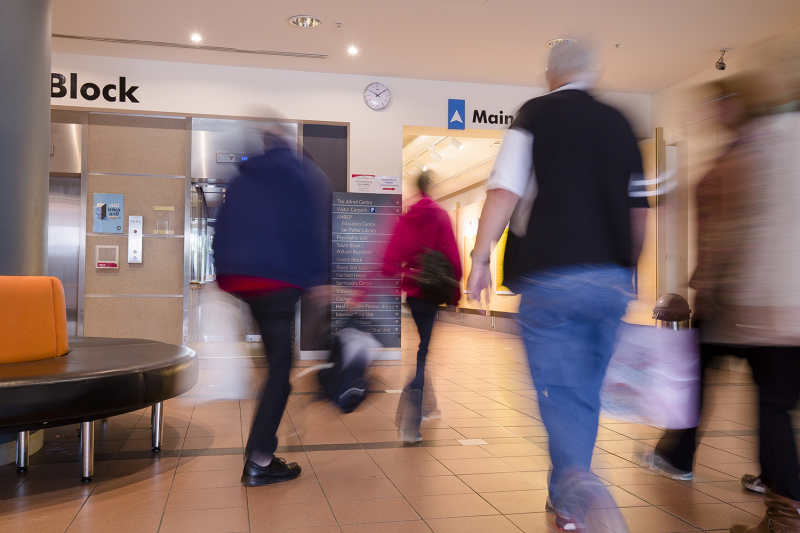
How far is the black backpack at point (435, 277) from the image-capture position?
138 inches

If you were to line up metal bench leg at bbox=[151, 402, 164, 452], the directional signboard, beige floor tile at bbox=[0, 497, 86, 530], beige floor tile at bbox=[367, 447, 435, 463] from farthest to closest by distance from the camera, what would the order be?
the directional signboard, metal bench leg at bbox=[151, 402, 164, 452], beige floor tile at bbox=[367, 447, 435, 463], beige floor tile at bbox=[0, 497, 86, 530]

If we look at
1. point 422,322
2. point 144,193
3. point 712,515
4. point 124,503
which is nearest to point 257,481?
point 124,503

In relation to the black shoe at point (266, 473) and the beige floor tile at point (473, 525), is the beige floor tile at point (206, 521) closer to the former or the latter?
the black shoe at point (266, 473)

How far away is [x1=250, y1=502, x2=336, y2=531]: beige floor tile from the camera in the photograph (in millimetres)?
2266

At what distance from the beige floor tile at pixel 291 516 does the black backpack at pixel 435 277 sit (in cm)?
140

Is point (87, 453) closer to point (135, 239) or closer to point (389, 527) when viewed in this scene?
point (389, 527)

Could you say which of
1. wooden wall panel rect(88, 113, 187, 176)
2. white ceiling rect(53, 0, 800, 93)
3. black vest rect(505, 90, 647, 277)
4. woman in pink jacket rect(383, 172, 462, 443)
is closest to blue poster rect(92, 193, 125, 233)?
wooden wall panel rect(88, 113, 187, 176)

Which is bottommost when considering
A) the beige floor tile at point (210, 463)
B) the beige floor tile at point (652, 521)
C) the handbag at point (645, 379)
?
the beige floor tile at point (210, 463)

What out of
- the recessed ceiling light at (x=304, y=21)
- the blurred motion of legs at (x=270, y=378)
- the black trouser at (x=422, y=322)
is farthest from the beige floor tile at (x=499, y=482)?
the recessed ceiling light at (x=304, y=21)

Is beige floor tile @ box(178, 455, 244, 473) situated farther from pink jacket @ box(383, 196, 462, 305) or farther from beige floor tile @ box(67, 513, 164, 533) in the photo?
pink jacket @ box(383, 196, 462, 305)

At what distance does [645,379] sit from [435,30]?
491 centimetres

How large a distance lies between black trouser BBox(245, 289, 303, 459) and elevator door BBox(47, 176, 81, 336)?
4.96 metres

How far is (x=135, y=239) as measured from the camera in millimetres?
6816

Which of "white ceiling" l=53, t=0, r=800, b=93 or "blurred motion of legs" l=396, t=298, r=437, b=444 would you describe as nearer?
"blurred motion of legs" l=396, t=298, r=437, b=444
